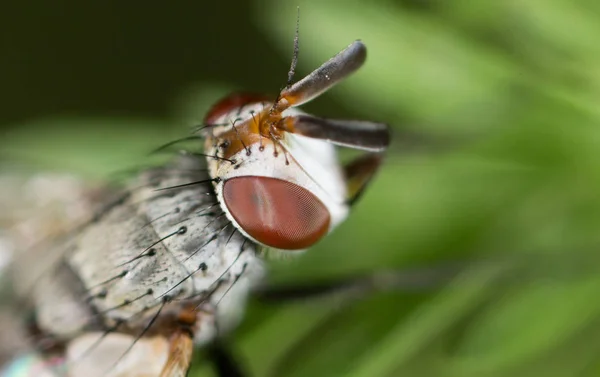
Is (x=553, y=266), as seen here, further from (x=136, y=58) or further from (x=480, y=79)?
(x=136, y=58)

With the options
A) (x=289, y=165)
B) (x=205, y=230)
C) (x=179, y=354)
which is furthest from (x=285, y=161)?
(x=179, y=354)

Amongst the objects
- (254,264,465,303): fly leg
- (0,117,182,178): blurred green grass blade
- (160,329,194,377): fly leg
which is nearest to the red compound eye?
(160,329,194,377): fly leg

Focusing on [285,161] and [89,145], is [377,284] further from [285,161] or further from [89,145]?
[89,145]

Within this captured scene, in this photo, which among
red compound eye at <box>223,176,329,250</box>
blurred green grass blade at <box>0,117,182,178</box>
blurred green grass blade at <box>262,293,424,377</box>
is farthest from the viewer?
blurred green grass blade at <box>0,117,182,178</box>

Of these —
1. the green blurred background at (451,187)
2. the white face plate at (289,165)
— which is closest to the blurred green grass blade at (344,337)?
the green blurred background at (451,187)

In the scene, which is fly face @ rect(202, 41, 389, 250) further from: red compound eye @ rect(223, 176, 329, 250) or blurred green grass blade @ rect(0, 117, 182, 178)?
blurred green grass blade @ rect(0, 117, 182, 178)

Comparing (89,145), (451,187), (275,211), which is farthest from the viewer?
(89,145)
